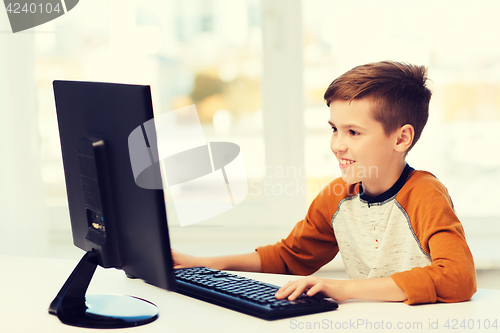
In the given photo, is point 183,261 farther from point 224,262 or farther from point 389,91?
point 389,91

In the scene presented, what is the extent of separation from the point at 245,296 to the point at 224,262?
32 cm

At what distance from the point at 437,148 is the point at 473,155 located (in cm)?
14

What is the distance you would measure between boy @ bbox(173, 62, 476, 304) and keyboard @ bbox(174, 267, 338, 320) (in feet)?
0.46

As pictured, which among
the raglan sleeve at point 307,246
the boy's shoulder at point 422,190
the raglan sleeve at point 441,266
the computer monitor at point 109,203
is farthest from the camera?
the raglan sleeve at point 307,246

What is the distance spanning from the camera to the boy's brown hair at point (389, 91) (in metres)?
1.13

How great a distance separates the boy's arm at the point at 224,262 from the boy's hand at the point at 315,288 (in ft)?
1.04

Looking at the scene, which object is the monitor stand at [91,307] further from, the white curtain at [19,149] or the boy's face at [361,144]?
the white curtain at [19,149]

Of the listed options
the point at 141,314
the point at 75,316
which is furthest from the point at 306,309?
the point at 75,316

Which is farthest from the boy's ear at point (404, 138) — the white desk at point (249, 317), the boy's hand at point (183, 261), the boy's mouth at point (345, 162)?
the boy's hand at point (183, 261)

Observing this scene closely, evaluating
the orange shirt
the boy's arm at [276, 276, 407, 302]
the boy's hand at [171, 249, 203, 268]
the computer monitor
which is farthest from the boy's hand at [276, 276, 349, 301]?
the boy's hand at [171, 249, 203, 268]

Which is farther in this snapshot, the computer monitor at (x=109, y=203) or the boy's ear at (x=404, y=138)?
the boy's ear at (x=404, y=138)

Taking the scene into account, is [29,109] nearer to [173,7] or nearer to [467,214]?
[173,7]

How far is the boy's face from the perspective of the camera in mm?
1130

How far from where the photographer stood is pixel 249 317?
0.83 meters
